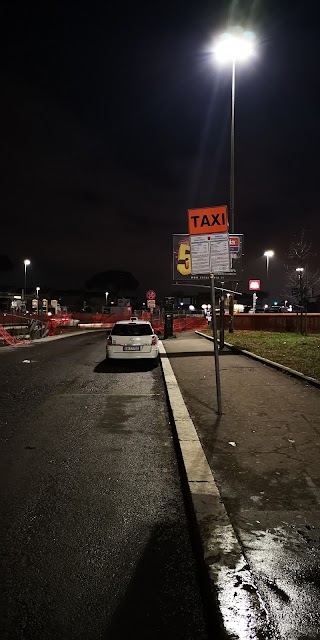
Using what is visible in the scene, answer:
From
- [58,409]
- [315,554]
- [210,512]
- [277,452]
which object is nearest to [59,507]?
[210,512]

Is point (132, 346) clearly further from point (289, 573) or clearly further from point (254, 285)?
point (254, 285)

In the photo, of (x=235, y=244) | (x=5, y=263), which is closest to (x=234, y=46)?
(x=235, y=244)

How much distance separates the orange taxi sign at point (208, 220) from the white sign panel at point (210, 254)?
0.29 feet

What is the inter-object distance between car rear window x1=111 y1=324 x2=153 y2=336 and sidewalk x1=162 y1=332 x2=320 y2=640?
4.37 meters

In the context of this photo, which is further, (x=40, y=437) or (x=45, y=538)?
(x=40, y=437)

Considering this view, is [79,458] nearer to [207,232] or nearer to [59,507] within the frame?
[59,507]

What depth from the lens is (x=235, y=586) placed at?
276 cm

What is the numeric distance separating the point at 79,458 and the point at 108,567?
2.43 m

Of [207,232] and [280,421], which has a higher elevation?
[207,232]

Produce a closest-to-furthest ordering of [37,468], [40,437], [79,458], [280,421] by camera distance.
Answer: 1. [37,468]
2. [79,458]
3. [40,437]
4. [280,421]

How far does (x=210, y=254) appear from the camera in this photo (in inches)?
274

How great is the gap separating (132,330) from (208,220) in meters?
7.32

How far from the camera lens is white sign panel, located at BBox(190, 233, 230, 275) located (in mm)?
6891

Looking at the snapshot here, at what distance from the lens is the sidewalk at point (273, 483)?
2732 millimetres
